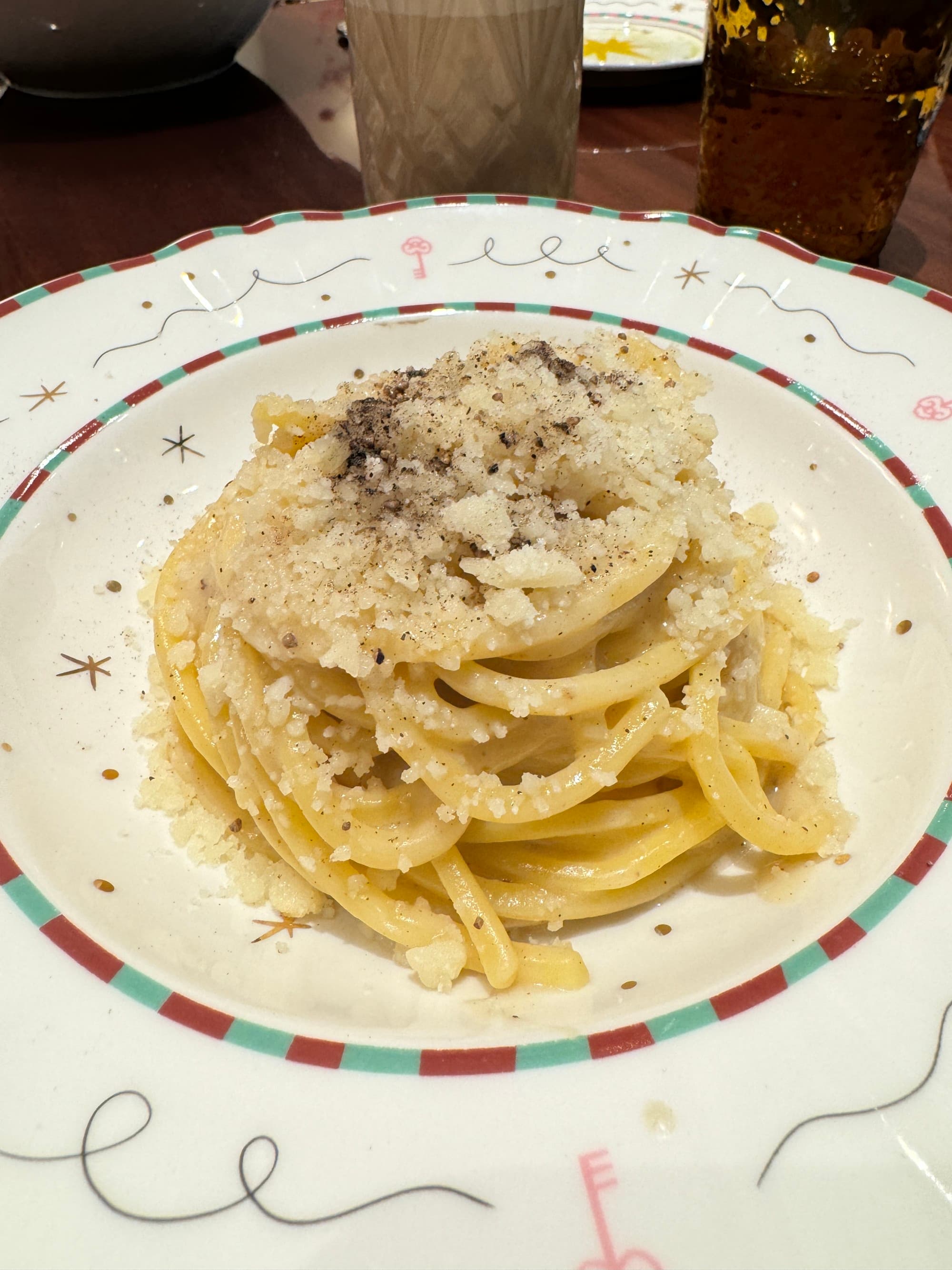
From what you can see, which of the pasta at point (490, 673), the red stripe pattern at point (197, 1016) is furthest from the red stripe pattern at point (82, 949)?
the pasta at point (490, 673)

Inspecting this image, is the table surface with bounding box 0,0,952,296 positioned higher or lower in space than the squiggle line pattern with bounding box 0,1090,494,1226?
higher

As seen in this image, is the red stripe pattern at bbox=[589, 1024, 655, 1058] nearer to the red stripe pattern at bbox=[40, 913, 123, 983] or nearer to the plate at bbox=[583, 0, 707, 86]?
the red stripe pattern at bbox=[40, 913, 123, 983]

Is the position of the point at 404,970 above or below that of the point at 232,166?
below

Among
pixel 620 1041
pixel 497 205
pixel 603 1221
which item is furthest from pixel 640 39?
pixel 603 1221

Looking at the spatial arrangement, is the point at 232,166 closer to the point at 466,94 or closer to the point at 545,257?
the point at 466,94

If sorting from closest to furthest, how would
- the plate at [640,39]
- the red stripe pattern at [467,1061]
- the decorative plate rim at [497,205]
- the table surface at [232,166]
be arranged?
the red stripe pattern at [467,1061] → the decorative plate rim at [497,205] → the table surface at [232,166] → the plate at [640,39]

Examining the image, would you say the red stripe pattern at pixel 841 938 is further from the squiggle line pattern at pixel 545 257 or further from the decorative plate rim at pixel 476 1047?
the squiggle line pattern at pixel 545 257

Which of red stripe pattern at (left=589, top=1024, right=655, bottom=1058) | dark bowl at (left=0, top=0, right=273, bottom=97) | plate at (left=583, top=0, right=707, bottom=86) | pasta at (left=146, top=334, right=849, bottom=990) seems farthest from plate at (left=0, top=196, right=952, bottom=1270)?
dark bowl at (left=0, top=0, right=273, bottom=97)
